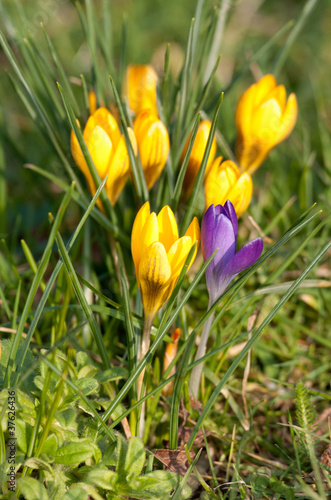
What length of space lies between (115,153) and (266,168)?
965mm

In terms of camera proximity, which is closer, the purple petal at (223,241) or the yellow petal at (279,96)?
the purple petal at (223,241)

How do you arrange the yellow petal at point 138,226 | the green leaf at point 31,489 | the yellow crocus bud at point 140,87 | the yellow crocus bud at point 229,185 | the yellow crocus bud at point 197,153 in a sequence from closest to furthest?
the green leaf at point 31,489 → the yellow petal at point 138,226 → the yellow crocus bud at point 229,185 → the yellow crocus bud at point 197,153 → the yellow crocus bud at point 140,87

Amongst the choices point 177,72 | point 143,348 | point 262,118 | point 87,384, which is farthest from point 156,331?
point 177,72

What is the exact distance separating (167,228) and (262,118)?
46cm

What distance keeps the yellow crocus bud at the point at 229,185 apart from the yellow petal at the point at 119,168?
0.65ft

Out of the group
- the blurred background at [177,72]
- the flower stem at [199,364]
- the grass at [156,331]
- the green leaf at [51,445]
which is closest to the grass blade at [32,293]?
the grass at [156,331]

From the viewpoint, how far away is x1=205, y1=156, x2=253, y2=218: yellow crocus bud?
0.98 meters

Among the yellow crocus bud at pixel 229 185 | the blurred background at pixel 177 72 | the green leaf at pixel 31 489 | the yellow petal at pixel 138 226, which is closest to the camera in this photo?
the green leaf at pixel 31 489

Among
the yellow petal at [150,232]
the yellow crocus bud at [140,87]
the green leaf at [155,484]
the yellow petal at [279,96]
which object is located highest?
the yellow crocus bud at [140,87]

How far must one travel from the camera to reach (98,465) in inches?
32.6

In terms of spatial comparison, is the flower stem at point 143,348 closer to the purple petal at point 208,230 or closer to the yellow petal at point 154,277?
the yellow petal at point 154,277

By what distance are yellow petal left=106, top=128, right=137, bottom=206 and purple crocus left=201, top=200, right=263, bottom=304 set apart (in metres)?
0.28

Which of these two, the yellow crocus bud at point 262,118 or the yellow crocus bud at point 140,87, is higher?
the yellow crocus bud at point 140,87

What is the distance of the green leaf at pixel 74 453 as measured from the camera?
79 cm
